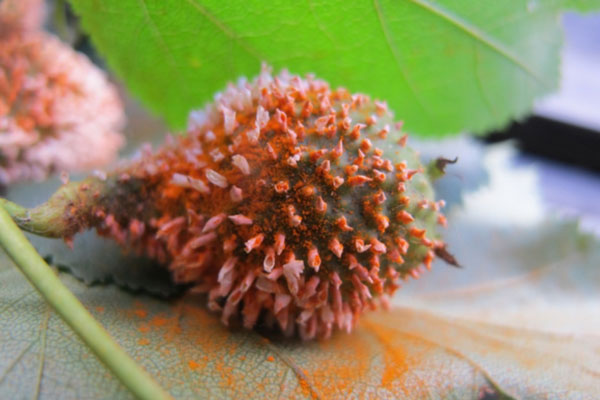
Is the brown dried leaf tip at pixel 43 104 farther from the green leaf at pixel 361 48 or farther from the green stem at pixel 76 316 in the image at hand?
the green stem at pixel 76 316

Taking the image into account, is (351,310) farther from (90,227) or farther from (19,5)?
(19,5)

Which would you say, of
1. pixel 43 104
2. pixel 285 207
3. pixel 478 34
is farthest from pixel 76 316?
pixel 478 34

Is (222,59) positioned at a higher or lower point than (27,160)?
higher

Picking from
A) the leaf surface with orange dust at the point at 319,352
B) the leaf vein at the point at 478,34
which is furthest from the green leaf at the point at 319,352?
the leaf vein at the point at 478,34

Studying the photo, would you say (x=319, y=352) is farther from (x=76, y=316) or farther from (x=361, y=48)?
(x=361, y=48)

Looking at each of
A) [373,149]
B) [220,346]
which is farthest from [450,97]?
[220,346]

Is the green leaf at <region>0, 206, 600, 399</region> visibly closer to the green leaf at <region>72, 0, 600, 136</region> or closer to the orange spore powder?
the orange spore powder

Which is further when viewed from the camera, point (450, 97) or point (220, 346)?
point (450, 97)

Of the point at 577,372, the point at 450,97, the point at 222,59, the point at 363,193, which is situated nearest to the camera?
the point at 363,193
